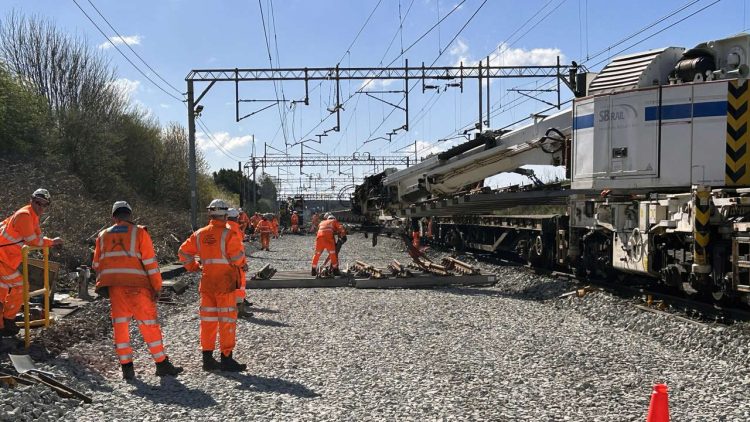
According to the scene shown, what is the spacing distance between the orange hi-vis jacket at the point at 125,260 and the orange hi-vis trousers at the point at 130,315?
0.29ft

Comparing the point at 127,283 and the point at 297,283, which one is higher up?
the point at 127,283

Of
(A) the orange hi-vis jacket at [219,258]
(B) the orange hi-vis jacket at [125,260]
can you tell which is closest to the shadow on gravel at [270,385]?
(A) the orange hi-vis jacket at [219,258]

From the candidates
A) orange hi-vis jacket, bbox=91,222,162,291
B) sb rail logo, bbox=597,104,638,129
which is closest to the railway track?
sb rail logo, bbox=597,104,638,129

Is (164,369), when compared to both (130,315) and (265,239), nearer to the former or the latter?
(130,315)

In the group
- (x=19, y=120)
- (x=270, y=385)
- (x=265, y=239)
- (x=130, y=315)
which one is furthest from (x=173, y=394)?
(x=265, y=239)

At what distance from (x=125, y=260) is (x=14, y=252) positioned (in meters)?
1.91

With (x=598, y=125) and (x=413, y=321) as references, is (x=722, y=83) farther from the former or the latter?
(x=413, y=321)

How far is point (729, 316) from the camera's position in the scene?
8070 mm

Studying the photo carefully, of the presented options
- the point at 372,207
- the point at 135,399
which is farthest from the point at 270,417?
the point at 372,207

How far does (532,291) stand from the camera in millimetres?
12055

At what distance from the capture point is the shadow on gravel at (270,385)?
5.40m

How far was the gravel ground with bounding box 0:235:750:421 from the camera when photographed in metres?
4.86

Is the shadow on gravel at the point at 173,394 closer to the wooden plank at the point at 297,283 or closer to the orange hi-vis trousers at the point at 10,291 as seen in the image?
the orange hi-vis trousers at the point at 10,291

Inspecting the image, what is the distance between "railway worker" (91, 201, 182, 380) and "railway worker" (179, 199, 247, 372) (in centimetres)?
46
